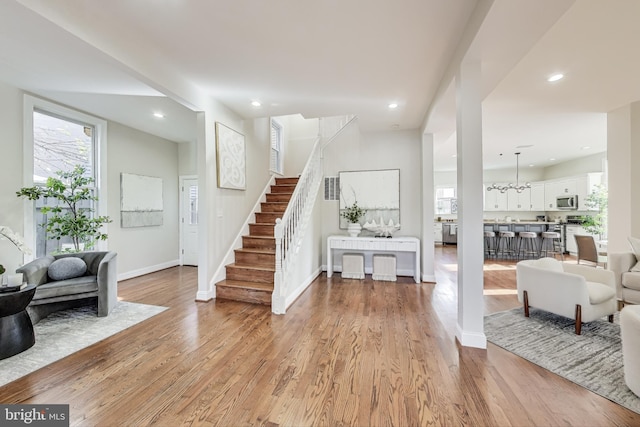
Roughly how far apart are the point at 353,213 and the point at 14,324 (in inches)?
180

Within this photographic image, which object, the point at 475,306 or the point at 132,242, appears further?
the point at 132,242

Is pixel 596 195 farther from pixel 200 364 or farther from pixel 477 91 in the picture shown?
pixel 200 364

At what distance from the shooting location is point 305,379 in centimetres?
194

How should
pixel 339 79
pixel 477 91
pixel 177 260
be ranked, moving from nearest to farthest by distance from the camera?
pixel 477 91 → pixel 339 79 → pixel 177 260

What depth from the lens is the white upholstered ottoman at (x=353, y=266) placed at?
481 cm

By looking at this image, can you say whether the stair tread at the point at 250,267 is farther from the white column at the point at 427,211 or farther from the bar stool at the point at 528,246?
the bar stool at the point at 528,246

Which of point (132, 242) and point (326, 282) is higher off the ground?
point (132, 242)

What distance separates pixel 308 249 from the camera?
4.46 metres

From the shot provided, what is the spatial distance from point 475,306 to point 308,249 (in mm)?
2680

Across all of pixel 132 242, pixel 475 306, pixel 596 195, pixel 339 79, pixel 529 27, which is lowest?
pixel 475 306

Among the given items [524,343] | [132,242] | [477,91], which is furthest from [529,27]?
[132,242]

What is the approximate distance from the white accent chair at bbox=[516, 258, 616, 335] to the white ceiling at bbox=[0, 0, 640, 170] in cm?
218

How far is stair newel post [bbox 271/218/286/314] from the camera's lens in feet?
10.5

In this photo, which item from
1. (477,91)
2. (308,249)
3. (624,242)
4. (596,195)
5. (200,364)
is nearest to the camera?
(200,364)
